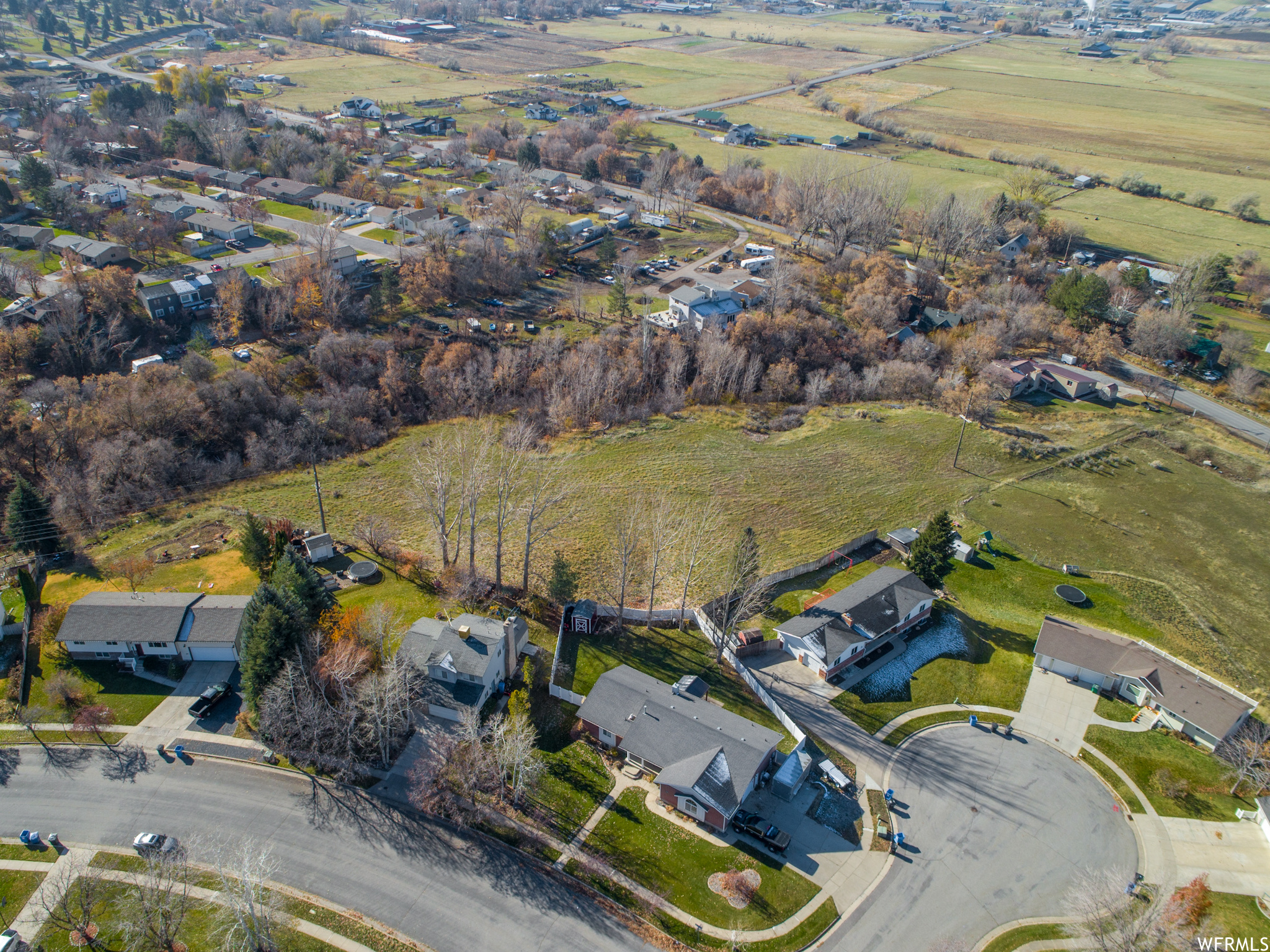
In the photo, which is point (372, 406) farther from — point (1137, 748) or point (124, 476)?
point (1137, 748)

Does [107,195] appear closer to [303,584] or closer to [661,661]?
[303,584]

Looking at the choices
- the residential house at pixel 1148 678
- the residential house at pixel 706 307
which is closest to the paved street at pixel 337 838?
the residential house at pixel 1148 678

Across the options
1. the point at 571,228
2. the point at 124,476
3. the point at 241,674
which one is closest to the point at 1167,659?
the point at 241,674

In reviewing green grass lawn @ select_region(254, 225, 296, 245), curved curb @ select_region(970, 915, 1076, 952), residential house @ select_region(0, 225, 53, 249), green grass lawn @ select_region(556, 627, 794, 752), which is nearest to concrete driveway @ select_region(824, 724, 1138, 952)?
curved curb @ select_region(970, 915, 1076, 952)

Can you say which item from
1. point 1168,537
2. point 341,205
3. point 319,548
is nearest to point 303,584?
point 319,548

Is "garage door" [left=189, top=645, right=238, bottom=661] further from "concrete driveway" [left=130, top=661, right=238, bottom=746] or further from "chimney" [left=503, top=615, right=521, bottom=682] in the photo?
"chimney" [left=503, top=615, right=521, bottom=682]

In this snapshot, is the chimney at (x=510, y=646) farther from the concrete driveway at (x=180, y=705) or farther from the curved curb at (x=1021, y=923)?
the curved curb at (x=1021, y=923)
